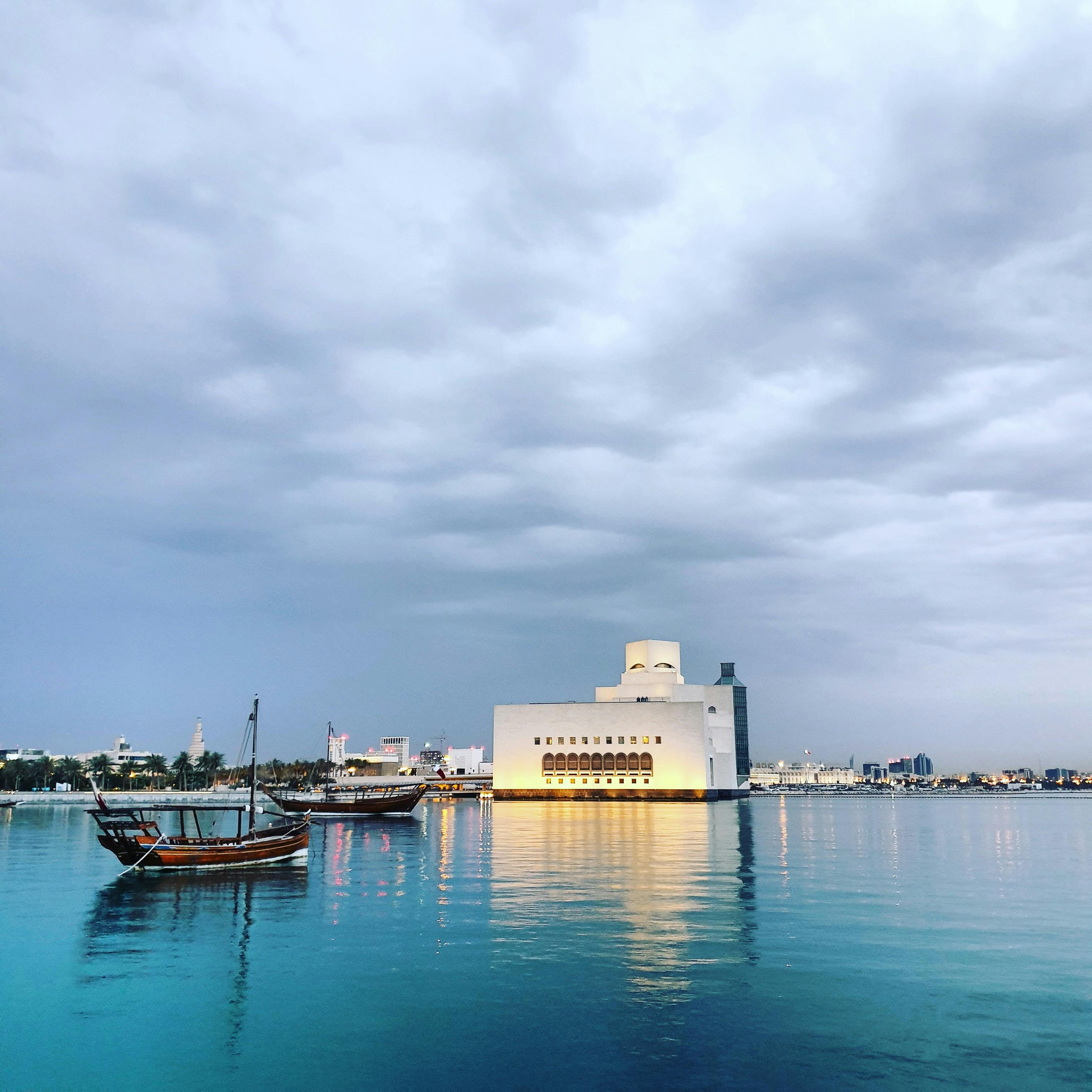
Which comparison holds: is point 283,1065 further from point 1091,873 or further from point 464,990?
point 1091,873

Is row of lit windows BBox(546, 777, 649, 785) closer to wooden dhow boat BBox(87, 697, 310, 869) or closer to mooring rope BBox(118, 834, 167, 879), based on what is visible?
wooden dhow boat BBox(87, 697, 310, 869)

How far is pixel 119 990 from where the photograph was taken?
72.4 feet

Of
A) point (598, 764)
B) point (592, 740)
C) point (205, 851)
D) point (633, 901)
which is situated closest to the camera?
point (633, 901)

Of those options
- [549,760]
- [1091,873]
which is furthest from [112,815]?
[549,760]

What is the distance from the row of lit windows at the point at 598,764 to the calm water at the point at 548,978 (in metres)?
105

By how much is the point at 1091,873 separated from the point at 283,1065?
47.8m

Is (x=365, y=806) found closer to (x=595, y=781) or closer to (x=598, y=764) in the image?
(x=595, y=781)

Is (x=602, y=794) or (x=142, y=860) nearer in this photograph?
(x=142, y=860)

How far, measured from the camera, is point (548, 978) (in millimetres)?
22328

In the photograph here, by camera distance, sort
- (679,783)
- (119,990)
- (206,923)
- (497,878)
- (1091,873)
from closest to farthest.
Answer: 1. (119,990)
2. (206,923)
3. (497,878)
4. (1091,873)
5. (679,783)

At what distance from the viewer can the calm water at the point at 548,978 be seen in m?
16.5

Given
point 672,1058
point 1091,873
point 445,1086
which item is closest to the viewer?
point 445,1086

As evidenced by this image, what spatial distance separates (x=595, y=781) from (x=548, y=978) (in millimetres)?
134752

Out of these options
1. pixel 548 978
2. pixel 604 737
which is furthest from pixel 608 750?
pixel 548 978
